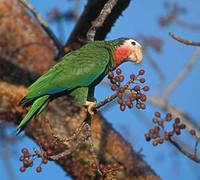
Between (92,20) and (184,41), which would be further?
(92,20)

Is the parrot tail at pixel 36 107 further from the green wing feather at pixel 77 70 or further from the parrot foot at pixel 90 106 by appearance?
the parrot foot at pixel 90 106

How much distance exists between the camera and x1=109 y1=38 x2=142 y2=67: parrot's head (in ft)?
11.3

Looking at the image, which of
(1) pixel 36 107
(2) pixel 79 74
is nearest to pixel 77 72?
(2) pixel 79 74

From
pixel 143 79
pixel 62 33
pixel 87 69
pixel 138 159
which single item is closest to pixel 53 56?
pixel 62 33

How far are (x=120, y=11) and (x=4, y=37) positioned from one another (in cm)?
187

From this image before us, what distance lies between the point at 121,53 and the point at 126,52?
46mm

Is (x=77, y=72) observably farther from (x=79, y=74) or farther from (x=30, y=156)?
(x=30, y=156)

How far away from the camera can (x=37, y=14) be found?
14.1 feet

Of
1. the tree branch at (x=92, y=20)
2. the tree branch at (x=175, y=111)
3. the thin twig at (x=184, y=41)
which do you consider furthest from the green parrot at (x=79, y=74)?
the tree branch at (x=175, y=111)

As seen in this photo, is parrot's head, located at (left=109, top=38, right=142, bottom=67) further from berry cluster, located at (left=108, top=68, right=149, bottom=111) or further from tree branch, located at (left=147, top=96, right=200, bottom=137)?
tree branch, located at (left=147, top=96, right=200, bottom=137)

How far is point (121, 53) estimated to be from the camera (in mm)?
3430

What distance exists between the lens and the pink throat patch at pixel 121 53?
3438mm

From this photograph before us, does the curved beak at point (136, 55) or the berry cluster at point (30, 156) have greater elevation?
the curved beak at point (136, 55)

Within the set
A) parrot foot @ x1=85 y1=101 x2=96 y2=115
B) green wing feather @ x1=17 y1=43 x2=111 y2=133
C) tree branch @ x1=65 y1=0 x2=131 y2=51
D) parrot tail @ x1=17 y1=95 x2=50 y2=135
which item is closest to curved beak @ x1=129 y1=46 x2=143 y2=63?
green wing feather @ x1=17 y1=43 x2=111 y2=133
